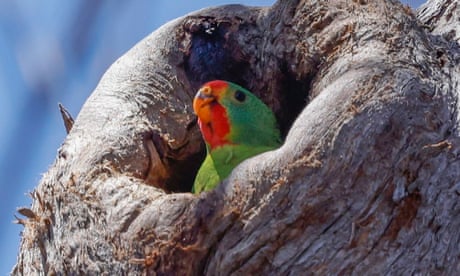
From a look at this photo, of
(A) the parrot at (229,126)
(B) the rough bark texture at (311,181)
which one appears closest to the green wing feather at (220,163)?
(A) the parrot at (229,126)

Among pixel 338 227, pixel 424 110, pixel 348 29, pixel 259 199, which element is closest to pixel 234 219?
pixel 259 199

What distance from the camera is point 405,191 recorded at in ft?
7.88

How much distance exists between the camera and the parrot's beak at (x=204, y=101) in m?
3.16

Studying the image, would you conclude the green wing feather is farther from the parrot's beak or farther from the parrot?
the parrot's beak

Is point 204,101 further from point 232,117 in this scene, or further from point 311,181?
point 311,181

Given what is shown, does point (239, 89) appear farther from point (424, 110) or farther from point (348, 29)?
point (424, 110)

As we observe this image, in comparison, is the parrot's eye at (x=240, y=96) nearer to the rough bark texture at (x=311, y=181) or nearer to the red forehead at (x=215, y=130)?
the red forehead at (x=215, y=130)

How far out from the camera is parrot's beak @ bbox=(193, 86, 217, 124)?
3.16 metres

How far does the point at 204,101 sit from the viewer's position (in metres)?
3.16

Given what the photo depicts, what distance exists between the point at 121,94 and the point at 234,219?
1008 millimetres

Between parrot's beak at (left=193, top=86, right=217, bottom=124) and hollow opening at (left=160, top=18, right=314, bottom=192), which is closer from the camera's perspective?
parrot's beak at (left=193, top=86, right=217, bottom=124)

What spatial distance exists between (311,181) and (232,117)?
0.97 meters

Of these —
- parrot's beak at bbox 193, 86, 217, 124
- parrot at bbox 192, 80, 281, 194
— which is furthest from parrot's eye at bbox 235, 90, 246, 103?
parrot's beak at bbox 193, 86, 217, 124

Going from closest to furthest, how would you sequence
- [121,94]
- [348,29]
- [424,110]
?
[424,110] < [348,29] < [121,94]
